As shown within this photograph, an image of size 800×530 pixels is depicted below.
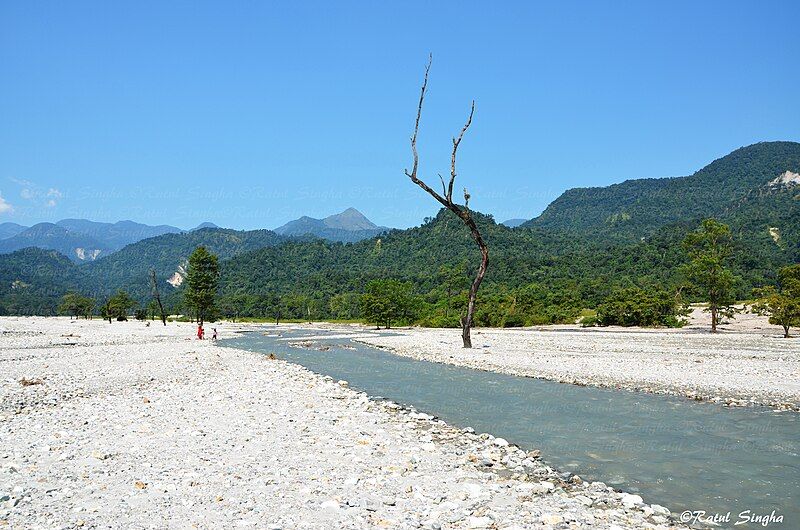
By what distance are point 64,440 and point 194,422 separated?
2820mm

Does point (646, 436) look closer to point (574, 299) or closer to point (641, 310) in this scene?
point (641, 310)

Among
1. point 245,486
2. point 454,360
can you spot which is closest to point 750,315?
point 454,360

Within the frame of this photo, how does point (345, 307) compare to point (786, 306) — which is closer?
point (786, 306)

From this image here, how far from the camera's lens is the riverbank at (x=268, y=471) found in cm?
700

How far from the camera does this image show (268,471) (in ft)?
29.6

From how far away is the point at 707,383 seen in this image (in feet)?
62.9

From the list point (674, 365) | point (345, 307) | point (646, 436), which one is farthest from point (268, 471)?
point (345, 307)

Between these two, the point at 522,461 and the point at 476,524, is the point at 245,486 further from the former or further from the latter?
the point at 522,461

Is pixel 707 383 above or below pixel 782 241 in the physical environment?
below

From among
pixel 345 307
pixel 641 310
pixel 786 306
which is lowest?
pixel 345 307

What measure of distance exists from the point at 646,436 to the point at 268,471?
8.29 meters

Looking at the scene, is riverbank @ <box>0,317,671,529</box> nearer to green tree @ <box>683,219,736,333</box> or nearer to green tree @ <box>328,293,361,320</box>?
green tree @ <box>683,219,736,333</box>

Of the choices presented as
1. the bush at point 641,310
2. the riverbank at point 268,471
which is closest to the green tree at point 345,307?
the bush at point 641,310

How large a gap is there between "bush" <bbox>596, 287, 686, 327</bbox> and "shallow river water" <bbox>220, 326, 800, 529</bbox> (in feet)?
164
